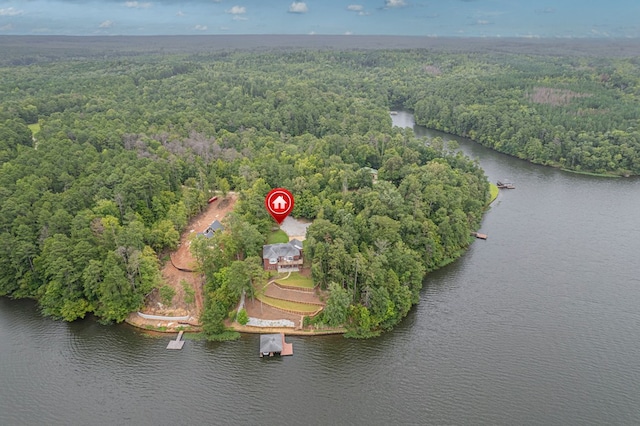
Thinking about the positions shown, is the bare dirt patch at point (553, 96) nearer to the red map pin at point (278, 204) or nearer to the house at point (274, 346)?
the red map pin at point (278, 204)

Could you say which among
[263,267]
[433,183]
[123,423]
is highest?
[433,183]

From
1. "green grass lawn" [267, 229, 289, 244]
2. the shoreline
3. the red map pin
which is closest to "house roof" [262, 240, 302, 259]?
"green grass lawn" [267, 229, 289, 244]

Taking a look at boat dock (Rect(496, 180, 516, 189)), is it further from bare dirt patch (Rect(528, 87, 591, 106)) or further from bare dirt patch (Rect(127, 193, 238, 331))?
bare dirt patch (Rect(127, 193, 238, 331))

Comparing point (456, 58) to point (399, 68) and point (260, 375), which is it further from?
point (260, 375)

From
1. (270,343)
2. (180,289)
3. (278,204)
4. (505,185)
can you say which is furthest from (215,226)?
(505,185)

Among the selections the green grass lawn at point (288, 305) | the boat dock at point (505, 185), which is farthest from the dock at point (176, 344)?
the boat dock at point (505, 185)

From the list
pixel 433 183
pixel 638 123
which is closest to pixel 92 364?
pixel 433 183
